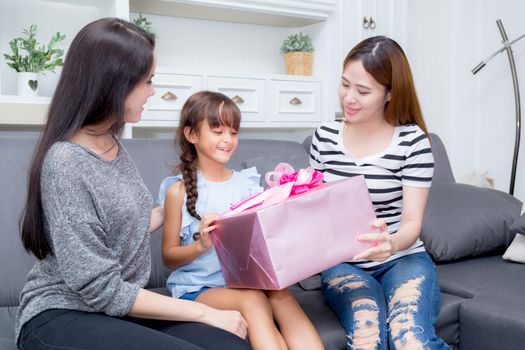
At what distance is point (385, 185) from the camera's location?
1611 millimetres

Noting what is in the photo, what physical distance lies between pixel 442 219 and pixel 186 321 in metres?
1.10

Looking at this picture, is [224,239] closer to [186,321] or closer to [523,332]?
[186,321]

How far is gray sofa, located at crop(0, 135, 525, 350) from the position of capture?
59.8 inches

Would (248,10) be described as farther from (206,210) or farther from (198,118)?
(206,210)

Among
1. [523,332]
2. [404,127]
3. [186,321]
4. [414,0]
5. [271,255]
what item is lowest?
[523,332]

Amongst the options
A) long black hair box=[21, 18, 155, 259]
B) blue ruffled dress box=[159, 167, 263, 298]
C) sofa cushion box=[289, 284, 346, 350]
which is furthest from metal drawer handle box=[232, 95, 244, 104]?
long black hair box=[21, 18, 155, 259]

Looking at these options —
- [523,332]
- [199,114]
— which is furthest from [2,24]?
[523,332]

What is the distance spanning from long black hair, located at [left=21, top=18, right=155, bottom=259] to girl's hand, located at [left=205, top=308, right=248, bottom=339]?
0.35 meters

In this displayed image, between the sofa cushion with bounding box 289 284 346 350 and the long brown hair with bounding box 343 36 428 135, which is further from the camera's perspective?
the long brown hair with bounding box 343 36 428 135

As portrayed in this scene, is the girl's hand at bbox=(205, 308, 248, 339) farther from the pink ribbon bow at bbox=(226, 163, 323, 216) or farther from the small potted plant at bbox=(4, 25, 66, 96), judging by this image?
the small potted plant at bbox=(4, 25, 66, 96)

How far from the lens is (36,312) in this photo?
1.15m

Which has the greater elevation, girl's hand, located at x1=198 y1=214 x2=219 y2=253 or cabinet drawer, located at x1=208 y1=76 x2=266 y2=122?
cabinet drawer, located at x1=208 y1=76 x2=266 y2=122

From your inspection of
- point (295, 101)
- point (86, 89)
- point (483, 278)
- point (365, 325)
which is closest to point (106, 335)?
point (86, 89)

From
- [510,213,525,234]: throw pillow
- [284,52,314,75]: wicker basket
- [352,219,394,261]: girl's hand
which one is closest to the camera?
[352,219,394,261]: girl's hand
